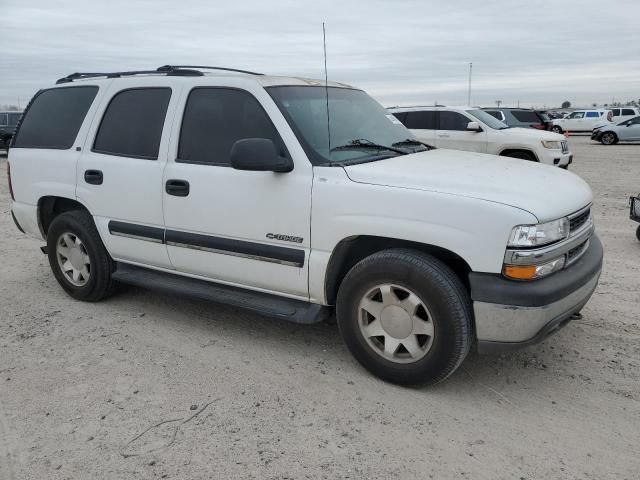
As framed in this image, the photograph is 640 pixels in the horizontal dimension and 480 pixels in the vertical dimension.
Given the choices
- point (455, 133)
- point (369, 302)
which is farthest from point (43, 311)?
point (455, 133)

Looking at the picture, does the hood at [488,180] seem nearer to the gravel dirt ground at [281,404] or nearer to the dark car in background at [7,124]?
the gravel dirt ground at [281,404]

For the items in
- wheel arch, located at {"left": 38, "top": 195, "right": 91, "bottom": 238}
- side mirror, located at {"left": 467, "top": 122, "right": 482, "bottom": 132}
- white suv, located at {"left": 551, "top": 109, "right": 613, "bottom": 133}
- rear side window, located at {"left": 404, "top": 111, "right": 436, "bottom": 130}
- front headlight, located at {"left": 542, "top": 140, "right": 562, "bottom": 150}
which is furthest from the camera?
white suv, located at {"left": 551, "top": 109, "right": 613, "bottom": 133}

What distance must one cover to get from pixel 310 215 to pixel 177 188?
3.67 ft

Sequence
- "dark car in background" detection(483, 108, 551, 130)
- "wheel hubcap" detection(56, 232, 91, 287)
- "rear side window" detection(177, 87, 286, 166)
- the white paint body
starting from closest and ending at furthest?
the white paint body < "rear side window" detection(177, 87, 286, 166) < "wheel hubcap" detection(56, 232, 91, 287) < "dark car in background" detection(483, 108, 551, 130)

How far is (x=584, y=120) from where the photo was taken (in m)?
34.2

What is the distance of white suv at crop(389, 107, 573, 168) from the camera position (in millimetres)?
11820

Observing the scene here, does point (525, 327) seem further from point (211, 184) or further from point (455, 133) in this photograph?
point (455, 133)

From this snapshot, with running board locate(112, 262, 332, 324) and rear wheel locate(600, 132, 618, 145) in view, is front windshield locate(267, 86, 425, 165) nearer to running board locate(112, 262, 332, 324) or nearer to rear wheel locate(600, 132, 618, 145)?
running board locate(112, 262, 332, 324)

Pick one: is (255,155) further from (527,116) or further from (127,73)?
(527,116)

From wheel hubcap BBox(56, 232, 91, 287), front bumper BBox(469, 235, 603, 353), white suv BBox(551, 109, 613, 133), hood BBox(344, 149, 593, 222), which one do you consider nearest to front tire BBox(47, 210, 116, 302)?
wheel hubcap BBox(56, 232, 91, 287)

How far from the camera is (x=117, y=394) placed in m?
3.39

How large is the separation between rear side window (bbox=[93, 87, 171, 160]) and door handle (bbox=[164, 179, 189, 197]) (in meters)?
0.29

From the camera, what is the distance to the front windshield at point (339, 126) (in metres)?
3.67

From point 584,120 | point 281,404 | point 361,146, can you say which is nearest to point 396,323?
point 281,404
